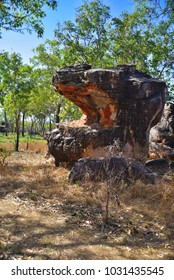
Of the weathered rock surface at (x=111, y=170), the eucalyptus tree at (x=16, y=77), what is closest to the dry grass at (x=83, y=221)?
the weathered rock surface at (x=111, y=170)

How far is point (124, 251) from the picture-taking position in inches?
182

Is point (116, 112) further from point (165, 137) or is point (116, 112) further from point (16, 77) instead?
point (16, 77)

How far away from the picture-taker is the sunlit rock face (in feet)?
36.3

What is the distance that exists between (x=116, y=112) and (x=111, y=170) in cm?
376

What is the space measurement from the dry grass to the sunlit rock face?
2782 mm

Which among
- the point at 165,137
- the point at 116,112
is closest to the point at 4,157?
the point at 116,112

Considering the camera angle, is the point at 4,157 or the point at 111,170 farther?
the point at 4,157

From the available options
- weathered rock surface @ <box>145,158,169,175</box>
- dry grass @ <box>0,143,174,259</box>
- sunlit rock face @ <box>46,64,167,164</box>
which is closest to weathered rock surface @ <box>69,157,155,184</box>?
dry grass @ <box>0,143,174,259</box>

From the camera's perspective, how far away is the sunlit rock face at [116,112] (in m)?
11.1

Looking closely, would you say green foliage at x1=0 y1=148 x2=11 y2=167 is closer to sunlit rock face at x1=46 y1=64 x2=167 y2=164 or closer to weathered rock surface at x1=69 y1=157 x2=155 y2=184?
sunlit rock face at x1=46 y1=64 x2=167 y2=164

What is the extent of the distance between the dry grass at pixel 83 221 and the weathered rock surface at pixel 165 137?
7.94 metres

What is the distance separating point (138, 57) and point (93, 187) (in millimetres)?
14287

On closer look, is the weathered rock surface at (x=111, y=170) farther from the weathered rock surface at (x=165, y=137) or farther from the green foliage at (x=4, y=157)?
the weathered rock surface at (x=165, y=137)

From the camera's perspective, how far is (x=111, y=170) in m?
8.20
